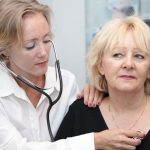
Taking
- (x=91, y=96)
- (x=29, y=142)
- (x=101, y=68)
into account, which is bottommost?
(x=29, y=142)

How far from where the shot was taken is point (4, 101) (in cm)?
136

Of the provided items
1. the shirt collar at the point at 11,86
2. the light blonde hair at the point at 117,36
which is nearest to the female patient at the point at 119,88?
the light blonde hair at the point at 117,36

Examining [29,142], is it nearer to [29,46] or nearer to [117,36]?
[29,46]

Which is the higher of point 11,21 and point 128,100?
point 11,21

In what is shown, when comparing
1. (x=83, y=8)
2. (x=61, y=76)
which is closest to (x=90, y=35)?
(x=83, y=8)

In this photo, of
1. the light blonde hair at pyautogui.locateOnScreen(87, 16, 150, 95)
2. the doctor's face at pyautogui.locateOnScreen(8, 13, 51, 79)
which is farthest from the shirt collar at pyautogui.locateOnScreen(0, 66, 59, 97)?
the light blonde hair at pyautogui.locateOnScreen(87, 16, 150, 95)

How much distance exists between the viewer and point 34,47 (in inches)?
52.7

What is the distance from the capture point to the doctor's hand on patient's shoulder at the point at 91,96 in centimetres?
138

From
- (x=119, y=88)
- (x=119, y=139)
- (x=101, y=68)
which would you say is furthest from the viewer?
(x=101, y=68)

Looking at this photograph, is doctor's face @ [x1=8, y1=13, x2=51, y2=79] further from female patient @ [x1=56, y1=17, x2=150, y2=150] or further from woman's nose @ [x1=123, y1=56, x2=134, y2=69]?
woman's nose @ [x1=123, y1=56, x2=134, y2=69]

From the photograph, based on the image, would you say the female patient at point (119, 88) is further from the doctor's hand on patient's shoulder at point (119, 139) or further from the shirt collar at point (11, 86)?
the shirt collar at point (11, 86)

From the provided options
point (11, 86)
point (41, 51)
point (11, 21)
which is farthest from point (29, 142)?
point (11, 21)

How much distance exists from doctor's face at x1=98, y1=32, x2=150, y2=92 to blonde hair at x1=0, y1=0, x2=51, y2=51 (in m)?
0.37

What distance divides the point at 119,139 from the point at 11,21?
600mm
